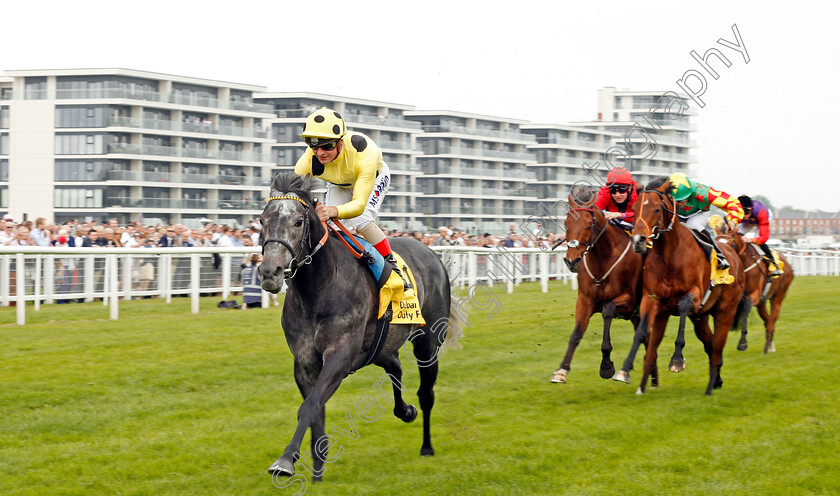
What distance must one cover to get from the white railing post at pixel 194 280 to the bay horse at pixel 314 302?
838cm

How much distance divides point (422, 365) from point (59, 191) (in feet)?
153

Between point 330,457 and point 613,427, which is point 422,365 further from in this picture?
point 613,427

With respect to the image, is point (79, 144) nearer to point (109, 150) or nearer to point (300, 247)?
point (109, 150)

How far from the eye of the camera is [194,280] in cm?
1314

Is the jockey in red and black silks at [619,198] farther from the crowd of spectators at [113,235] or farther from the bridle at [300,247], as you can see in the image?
the bridle at [300,247]

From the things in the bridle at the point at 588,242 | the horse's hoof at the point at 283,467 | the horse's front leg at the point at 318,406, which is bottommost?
the horse's hoof at the point at 283,467

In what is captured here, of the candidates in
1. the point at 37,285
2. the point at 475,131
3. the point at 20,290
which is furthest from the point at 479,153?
the point at 20,290

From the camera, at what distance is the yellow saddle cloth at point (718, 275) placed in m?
7.96

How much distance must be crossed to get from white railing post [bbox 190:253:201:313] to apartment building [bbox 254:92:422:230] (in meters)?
42.2

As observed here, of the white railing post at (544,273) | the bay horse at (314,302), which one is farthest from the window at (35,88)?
the bay horse at (314,302)

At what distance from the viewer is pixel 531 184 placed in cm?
7369

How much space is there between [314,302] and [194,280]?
9.00 m

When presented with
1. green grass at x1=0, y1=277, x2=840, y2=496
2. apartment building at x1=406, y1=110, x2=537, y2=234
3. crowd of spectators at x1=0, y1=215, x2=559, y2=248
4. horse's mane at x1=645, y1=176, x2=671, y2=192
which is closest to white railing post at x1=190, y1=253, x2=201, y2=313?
crowd of spectators at x1=0, y1=215, x2=559, y2=248

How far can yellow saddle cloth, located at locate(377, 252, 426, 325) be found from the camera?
16.7 ft
